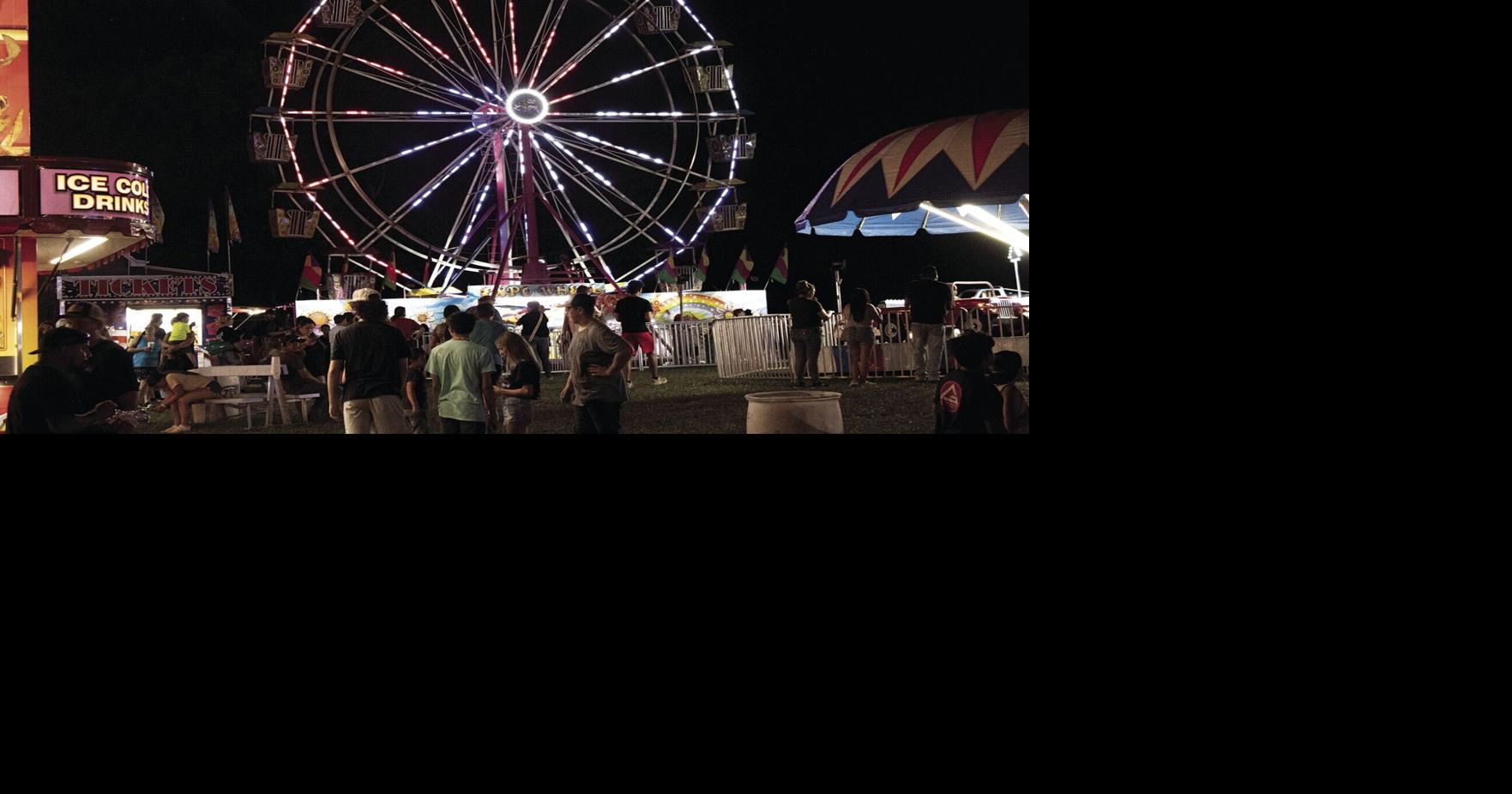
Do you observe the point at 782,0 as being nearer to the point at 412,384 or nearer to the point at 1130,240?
the point at 412,384

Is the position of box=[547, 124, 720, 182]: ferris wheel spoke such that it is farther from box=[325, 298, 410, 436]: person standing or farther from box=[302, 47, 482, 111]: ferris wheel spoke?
box=[325, 298, 410, 436]: person standing

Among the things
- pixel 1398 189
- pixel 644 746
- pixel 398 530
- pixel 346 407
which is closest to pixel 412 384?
pixel 346 407

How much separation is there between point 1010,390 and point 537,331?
9.58 meters

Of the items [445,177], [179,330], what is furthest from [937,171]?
[445,177]

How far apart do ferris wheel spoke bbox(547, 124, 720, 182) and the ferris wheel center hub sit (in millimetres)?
636

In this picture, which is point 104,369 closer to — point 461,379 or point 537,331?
point 461,379

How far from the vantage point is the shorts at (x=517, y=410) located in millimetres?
7594

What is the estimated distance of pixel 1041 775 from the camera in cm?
347

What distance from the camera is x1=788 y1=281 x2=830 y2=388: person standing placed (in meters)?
12.4

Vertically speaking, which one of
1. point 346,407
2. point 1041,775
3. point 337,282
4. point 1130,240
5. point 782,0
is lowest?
point 1041,775

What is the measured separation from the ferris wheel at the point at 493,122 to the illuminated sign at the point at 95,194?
5562mm

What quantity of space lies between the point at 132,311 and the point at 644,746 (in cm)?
2535

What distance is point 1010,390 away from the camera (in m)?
5.93

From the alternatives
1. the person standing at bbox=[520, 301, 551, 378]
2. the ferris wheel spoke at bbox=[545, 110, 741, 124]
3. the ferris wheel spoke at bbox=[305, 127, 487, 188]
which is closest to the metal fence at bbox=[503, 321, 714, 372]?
the person standing at bbox=[520, 301, 551, 378]
